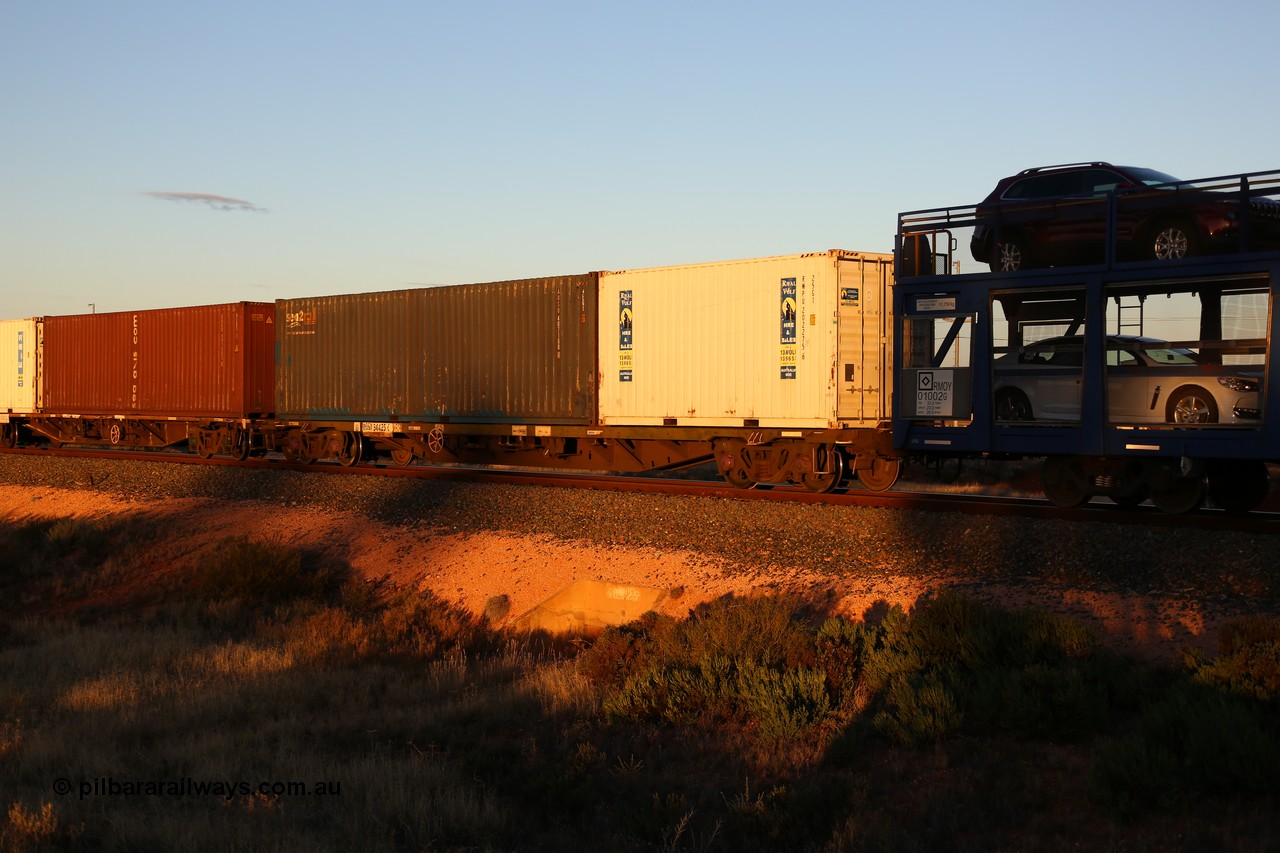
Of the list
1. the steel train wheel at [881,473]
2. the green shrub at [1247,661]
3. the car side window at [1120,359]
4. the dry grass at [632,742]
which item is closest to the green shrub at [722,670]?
the dry grass at [632,742]

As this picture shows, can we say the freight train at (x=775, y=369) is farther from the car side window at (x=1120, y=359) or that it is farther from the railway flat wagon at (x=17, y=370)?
the railway flat wagon at (x=17, y=370)

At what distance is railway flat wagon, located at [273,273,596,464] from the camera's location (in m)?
20.2

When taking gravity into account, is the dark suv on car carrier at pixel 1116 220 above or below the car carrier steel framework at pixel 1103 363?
above

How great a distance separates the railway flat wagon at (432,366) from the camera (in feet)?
66.4

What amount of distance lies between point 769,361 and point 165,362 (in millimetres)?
16684

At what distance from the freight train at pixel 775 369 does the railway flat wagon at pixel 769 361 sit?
3cm

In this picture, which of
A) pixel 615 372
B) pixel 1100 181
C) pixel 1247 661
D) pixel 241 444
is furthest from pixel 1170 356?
pixel 241 444

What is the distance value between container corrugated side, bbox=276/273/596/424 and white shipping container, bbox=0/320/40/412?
35.1 ft

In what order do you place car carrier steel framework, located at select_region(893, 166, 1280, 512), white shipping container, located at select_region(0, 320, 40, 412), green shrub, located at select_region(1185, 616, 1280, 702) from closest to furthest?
1. green shrub, located at select_region(1185, 616, 1280, 702)
2. car carrier steel framework, located at select_region(893, 166, 1280, 512)
3. white shipping container, located at select_region(0, 320, 40, 412)

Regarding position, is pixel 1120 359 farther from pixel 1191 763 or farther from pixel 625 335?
pixel 625 335

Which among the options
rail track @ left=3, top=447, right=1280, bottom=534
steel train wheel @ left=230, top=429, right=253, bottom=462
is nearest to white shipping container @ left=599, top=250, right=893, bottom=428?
rail track @ left=3, top=447, right=1280, bottom=534

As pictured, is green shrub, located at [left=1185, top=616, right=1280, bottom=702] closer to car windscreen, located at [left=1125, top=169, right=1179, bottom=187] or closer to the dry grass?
the dry grass

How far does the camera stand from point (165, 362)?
89.8ft

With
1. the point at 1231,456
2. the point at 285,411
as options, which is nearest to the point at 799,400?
the point at 1231,456
